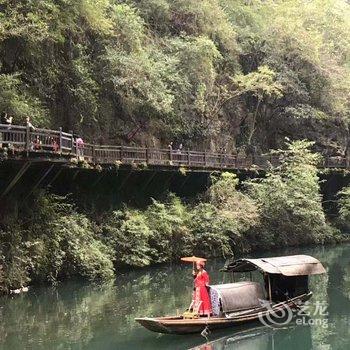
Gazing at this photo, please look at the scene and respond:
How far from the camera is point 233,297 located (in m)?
12.6

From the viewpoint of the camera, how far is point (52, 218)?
18812 millimetres

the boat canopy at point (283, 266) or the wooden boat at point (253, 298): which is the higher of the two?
the boat canopy at point (283, 266)

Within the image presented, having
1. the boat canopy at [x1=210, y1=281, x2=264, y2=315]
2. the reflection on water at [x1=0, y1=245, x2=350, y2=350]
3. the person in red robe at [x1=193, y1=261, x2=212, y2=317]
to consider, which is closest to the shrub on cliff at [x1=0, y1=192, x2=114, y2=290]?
the reflection on water at [x1=0, y1=245, x2=350, y2=350]

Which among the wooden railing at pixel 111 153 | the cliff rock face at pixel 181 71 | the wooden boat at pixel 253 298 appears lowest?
the wooden boat at pixel 253 298

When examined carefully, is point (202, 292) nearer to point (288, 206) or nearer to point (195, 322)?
point (195, 322)

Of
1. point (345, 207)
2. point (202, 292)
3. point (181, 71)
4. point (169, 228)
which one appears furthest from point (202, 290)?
point (345, 207)

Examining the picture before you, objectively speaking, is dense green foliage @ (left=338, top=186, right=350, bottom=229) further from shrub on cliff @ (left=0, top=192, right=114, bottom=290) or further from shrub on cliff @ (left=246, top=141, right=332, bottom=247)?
shrub on cliff @ (left=0, top=192, right=114, bottom=290)

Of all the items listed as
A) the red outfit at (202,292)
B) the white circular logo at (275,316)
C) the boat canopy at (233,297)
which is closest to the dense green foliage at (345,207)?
the white circular logo at (275,316)

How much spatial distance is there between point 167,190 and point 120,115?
15.3 feet

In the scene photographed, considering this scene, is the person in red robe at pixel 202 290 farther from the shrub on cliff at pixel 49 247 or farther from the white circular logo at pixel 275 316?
the shrub on cliff at pixel 49 247

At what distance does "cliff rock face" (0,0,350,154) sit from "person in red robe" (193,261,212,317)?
1034 cm

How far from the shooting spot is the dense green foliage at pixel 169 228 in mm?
17656

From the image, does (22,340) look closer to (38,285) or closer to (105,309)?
(105,309)

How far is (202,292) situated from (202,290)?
5cm
